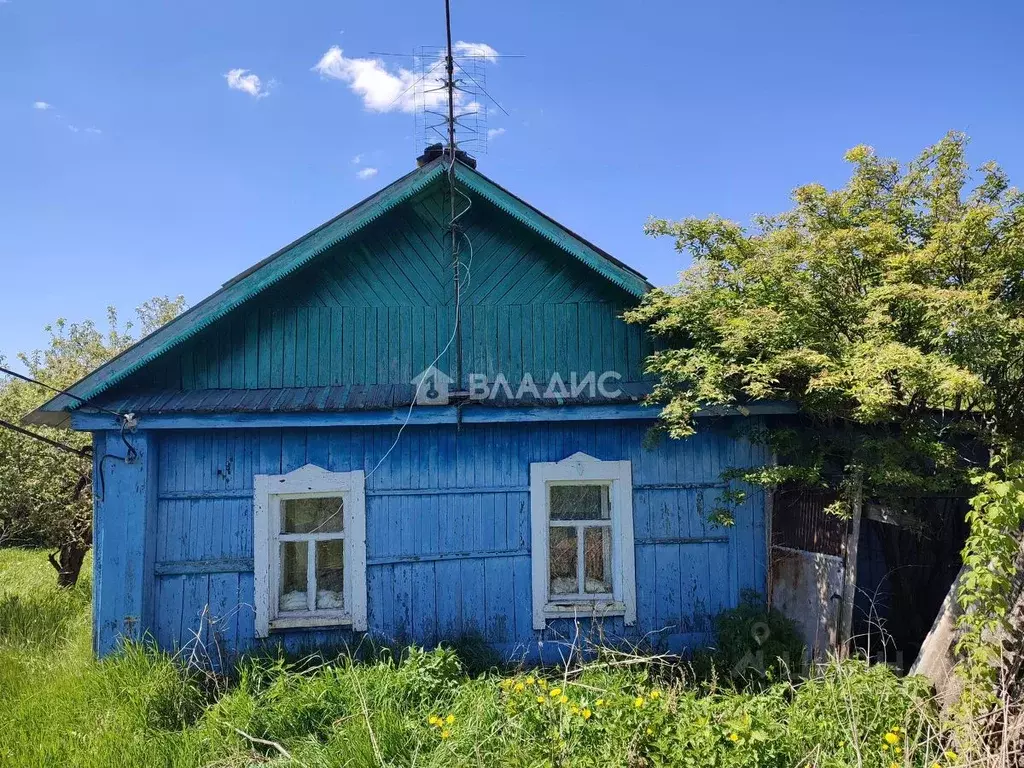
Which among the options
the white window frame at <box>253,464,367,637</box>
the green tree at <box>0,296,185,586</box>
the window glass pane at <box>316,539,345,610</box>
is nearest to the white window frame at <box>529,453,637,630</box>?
the white window frame at <box>253,464,367,637</box>

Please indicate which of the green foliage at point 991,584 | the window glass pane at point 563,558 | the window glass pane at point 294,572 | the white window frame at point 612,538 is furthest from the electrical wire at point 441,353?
the green foliage at point 991,584

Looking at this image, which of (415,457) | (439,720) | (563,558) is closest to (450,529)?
(415,457)

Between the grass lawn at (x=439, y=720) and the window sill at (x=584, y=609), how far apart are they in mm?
907

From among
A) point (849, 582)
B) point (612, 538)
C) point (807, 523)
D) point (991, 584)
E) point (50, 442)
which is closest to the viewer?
point (991, 584)

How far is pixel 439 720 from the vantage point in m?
3.64

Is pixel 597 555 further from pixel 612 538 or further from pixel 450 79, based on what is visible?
pixel 450 79

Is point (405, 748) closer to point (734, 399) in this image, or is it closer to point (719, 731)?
point (719, 731)

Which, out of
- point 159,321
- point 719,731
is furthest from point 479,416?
point 159,321

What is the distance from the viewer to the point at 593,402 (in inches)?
213

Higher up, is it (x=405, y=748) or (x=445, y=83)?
(x=445, y=83)

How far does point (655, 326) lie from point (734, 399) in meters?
0.98

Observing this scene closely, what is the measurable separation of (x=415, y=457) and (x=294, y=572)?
63.5 inches

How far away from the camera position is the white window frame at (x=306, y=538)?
5418 mm

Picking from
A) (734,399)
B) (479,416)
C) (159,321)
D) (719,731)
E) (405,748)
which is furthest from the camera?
(159,321)
